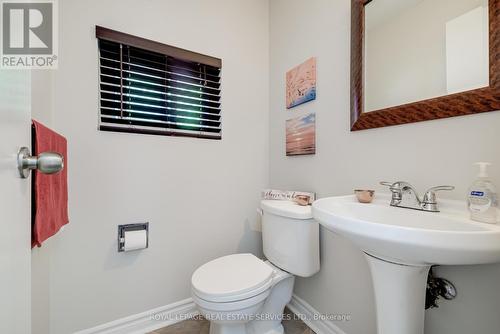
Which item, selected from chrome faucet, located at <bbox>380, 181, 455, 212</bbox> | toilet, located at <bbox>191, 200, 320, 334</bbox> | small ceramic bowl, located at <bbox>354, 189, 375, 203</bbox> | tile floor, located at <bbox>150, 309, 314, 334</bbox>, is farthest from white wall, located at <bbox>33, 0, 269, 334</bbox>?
chrome faucet, located at <bbox>380, 181, 455, 212</bbox>

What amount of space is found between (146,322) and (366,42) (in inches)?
78.1

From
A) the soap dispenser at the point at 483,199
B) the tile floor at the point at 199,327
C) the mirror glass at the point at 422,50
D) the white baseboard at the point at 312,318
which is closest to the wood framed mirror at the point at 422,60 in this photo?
the mirror glass at the point at 422,50

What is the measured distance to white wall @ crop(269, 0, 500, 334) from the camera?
0.73 m

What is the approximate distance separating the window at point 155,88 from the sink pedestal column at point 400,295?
124 centimetres

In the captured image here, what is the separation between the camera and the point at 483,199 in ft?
2.09

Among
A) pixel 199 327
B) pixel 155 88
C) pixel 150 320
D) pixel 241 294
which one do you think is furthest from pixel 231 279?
pixel 155 88

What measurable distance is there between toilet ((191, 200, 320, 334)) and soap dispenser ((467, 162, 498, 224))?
2.05 ft

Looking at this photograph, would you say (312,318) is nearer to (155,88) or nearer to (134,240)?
(134,240)

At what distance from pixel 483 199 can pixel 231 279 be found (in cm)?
100

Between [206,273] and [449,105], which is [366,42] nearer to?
[449,105]

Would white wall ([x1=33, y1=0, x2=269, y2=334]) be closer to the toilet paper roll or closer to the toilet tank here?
the toilet paper roll

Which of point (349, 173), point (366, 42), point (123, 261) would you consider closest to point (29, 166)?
point (123, 261)

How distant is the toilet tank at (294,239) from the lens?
1.17 metres

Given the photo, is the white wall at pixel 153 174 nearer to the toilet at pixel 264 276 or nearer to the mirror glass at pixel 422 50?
the toilet at pixel 264 276
